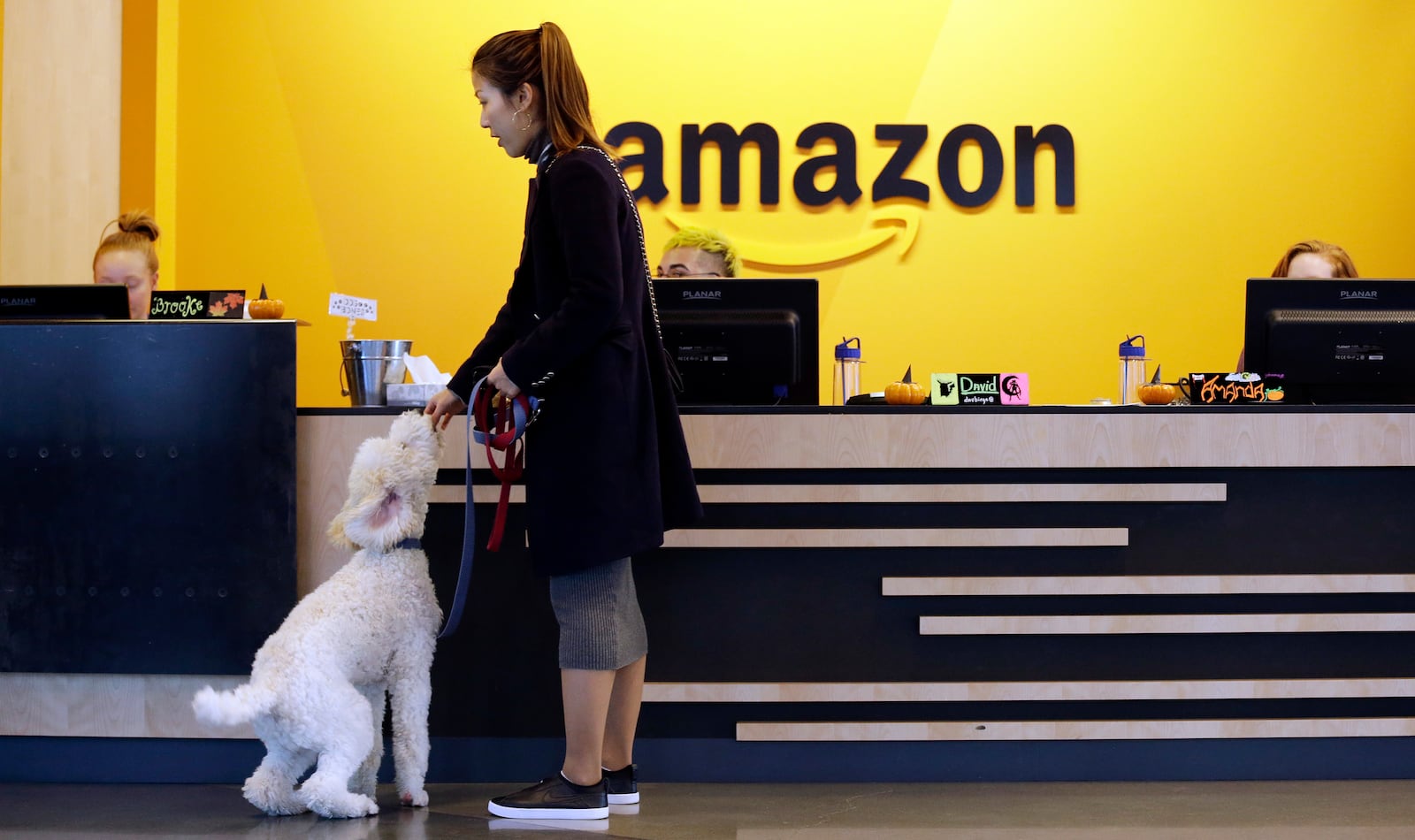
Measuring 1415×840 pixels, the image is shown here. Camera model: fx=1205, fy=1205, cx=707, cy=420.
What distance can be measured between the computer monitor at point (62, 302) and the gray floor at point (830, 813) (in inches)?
41.9

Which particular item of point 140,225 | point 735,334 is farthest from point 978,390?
point 140,225

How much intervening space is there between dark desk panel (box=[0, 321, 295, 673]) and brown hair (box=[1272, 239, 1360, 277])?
298 centimetres

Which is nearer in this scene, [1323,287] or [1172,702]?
[1172,702]

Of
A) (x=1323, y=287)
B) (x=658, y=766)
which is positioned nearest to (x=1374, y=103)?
(x=1323, y=287)

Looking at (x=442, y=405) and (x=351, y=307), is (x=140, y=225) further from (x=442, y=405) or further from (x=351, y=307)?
(x=442, y=405)

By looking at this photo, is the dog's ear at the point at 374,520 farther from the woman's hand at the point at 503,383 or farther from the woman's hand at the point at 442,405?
the woman's hand at the point at 503,383

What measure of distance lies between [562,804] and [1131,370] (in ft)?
6.47

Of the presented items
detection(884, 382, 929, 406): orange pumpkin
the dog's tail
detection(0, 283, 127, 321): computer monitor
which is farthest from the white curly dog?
detection(884, 382, 929, 406): orange pumpkin

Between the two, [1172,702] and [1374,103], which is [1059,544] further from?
[1374,103]

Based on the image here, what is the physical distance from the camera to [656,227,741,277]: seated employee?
3.78 metres

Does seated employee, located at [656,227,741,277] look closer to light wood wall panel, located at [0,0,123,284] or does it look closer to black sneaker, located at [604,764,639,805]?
black sneaker, located at [604,764,639,805]

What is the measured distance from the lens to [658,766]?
2.72m

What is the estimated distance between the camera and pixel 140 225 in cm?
378

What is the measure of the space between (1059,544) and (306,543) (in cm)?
169
